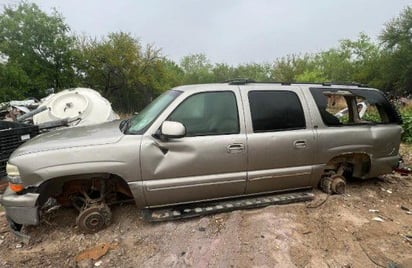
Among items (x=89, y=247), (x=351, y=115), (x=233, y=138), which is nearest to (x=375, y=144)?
(x=351, y=115)

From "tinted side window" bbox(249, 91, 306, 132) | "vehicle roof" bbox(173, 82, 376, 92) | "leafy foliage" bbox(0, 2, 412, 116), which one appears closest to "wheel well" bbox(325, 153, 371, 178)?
"tinted side window" bbox(249, 91, 306, 132)

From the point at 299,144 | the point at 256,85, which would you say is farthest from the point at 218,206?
the point at 256,85

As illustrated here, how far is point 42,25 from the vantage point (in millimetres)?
21062

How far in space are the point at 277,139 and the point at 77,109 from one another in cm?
630

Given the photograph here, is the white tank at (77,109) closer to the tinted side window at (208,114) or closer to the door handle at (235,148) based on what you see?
the tinted side window at (208,114)

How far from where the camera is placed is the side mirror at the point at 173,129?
3.14 m

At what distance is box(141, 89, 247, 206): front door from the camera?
10.9ft

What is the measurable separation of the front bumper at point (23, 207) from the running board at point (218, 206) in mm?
1183

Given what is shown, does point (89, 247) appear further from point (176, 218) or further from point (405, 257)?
point (405, 257)

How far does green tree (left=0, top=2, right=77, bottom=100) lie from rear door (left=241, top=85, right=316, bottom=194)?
19.4 m

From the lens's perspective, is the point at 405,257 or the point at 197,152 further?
the point at 197,152

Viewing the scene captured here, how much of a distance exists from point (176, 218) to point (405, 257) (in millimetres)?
2513

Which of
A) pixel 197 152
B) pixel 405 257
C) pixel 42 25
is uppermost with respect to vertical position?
pixel 42 25

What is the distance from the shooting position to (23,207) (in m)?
3.07
